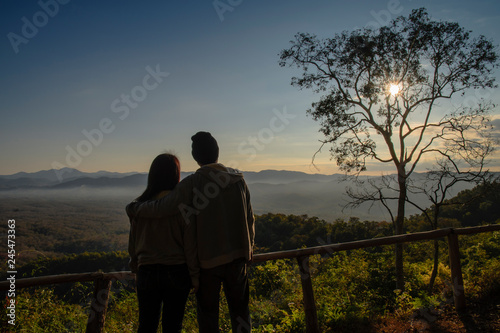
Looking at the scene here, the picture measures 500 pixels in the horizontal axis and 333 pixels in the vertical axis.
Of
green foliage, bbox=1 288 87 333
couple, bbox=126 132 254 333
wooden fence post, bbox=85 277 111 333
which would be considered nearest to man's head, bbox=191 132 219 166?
couple, bbox=126 132 254 333

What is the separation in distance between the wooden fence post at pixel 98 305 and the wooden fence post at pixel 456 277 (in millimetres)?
4052

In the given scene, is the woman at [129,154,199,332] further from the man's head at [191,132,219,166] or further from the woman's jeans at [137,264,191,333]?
the man's head at [191,132,219,166]

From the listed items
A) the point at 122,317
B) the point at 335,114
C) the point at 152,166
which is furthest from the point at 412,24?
the point at 122,317

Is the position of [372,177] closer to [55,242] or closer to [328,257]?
[328,257]

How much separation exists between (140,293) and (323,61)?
10.6 metres

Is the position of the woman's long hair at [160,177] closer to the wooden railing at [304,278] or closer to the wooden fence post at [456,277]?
Result: the wooden railing at [304,278]

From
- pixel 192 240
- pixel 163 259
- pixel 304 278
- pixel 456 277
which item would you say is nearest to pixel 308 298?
pixel 304 278

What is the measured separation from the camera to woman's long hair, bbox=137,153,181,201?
1976 millimetres

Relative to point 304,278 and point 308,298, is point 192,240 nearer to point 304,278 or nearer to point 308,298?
point 304,278

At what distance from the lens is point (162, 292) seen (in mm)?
1898

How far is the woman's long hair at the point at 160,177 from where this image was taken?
6.48 feet

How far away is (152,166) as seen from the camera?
1.99 m

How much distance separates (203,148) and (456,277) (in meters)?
3.68

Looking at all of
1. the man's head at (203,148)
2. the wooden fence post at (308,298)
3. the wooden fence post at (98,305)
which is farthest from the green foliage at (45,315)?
the man's head at (203,148)
